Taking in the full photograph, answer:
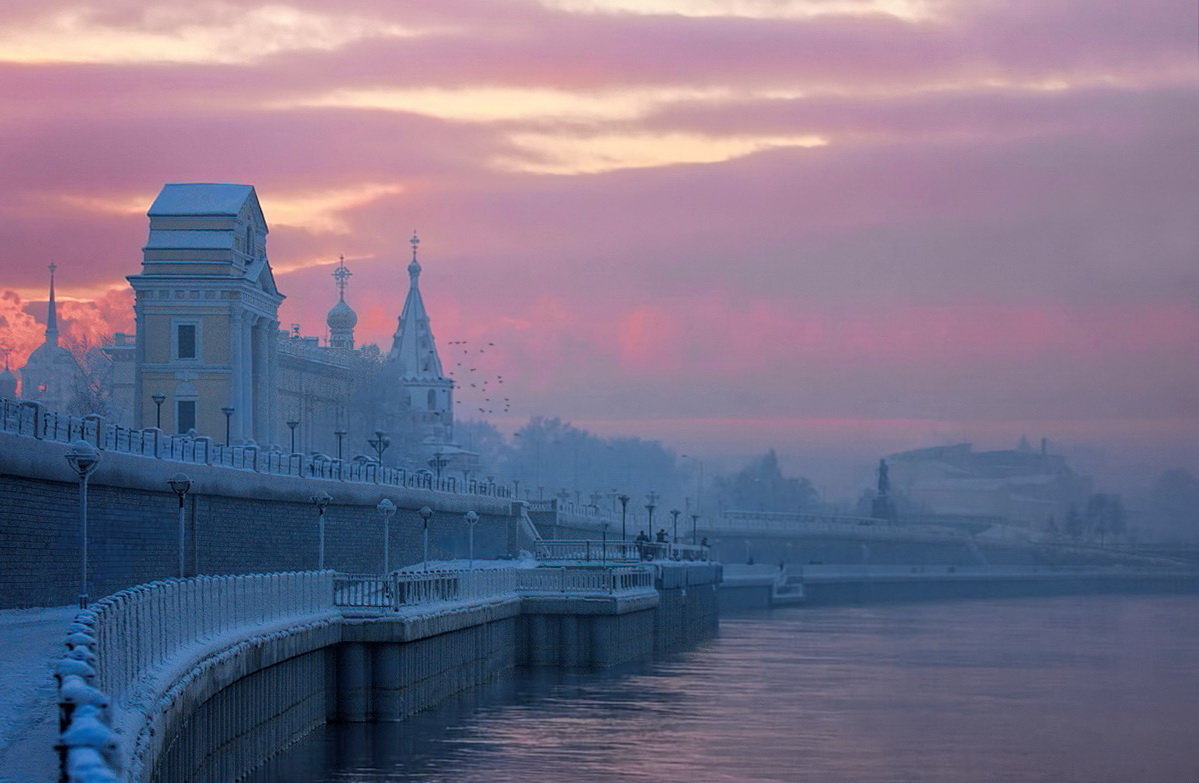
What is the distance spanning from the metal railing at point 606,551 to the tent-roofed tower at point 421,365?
227ft

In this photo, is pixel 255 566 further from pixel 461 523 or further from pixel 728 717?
pixel 461 523

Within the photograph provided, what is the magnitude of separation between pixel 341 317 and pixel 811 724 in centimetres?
11731

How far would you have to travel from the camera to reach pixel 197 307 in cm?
8888

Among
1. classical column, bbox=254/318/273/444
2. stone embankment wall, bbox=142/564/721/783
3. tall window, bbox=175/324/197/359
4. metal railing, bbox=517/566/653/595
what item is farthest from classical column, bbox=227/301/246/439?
metal railing, bbox=517/566/653/595

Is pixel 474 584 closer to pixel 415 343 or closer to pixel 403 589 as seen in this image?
pixel 403 589

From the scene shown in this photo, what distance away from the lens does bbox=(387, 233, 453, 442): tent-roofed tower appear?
6752 inches

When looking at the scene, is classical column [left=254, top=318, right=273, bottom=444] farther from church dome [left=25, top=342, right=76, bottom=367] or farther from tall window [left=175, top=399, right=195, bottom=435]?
church dome [left=25, top=342, right=76, bottom=367]

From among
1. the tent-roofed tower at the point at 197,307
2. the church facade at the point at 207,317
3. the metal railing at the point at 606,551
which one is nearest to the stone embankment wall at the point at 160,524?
the metal railing at the point at 606,551

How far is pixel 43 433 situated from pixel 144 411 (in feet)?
172

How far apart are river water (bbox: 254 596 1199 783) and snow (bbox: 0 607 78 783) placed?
5.29 m

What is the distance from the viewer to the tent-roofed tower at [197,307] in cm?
8800

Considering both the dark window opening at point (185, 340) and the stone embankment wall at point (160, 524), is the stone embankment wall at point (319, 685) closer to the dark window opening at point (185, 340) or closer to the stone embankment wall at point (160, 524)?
the stone embankment wall at point (160, 524)

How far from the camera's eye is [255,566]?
53875 millimetres

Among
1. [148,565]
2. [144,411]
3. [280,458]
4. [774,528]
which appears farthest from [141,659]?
[774,528]
